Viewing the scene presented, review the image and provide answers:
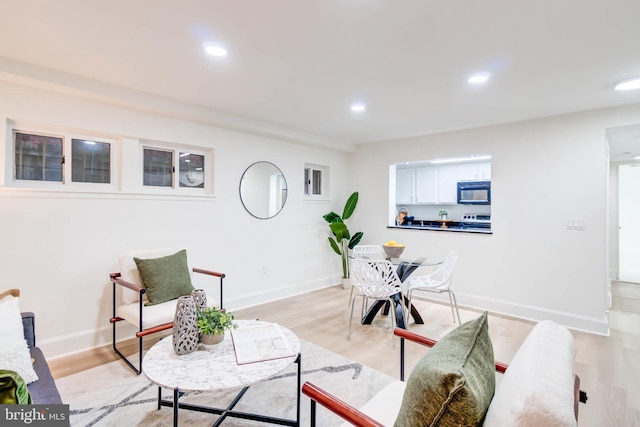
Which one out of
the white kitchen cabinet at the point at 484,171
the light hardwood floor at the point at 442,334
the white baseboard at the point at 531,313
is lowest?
the light hardwood floor at the point at 442,334

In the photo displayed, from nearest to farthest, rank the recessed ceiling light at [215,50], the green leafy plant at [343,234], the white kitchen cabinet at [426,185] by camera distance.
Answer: the recessed ceiling light at [215,50] < the green leafy plant at [343,234] < the white kitchen cabinet at [426,185]

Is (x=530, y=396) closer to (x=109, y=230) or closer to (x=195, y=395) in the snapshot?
(x=195, y=395)

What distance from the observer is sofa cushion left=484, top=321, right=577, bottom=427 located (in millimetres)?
743

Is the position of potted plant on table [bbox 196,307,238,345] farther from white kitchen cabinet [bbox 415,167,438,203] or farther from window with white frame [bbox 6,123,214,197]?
white kitchen cabinet [bbox 415,167,438,203]

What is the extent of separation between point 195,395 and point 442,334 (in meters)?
2.45

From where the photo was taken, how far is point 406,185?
7.10 m

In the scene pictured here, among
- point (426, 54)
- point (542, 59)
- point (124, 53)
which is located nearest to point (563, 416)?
point (426, 54)

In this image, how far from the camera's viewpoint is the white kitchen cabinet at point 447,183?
251 inches

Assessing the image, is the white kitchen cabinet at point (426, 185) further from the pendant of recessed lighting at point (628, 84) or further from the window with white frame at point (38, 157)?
the window with white frame at point (38, 157)

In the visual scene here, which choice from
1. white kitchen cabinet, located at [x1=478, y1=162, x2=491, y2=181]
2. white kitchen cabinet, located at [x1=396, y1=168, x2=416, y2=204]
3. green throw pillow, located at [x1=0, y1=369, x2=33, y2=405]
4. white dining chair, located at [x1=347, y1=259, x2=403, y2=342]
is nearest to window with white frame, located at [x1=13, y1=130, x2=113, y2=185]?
green throw pillow, located at [x1=0, y1=369, x2=33, y2=405]

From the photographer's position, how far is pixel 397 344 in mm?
3066

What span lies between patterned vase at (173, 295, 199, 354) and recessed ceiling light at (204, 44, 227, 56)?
1686 mm

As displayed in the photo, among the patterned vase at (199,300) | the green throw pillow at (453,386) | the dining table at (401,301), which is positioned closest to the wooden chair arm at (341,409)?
the green throw pillow at (453,386)

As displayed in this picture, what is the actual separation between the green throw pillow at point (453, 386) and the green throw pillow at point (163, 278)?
96.5 inches
